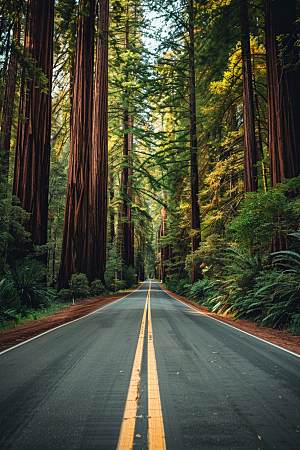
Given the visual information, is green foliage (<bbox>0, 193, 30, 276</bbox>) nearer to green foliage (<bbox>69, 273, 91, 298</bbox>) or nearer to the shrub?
the shrub

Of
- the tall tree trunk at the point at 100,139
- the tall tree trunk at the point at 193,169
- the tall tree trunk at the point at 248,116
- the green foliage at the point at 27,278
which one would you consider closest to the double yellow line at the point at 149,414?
the green foliage at the point at 27,278

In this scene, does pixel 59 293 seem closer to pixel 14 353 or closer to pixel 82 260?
pixel 82 260

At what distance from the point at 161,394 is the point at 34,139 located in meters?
12.2

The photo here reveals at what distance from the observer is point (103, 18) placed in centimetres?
2095

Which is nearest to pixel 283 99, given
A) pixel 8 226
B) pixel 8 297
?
pixel 8 226

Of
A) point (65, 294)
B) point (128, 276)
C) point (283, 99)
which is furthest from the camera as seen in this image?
point (128, 276)

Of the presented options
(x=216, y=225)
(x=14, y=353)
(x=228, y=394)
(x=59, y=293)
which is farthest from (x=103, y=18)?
(x=228, y=394)

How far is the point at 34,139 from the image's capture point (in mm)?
12664

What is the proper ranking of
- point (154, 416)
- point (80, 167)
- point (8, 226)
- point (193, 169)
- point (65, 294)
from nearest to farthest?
point (154, 416) < point (8, 226) < point (65, 294) < point (80, 167) < point (193, 169)

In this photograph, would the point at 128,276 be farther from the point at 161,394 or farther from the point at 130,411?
the point at 130,411

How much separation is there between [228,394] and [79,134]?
16.6 meters

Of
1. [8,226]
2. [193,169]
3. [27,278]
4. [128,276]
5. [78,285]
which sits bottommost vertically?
[128,276]

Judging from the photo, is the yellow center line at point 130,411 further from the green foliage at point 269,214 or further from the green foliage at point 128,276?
the green foliage at point 128,276

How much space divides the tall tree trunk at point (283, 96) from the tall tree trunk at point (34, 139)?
9.40 meters
